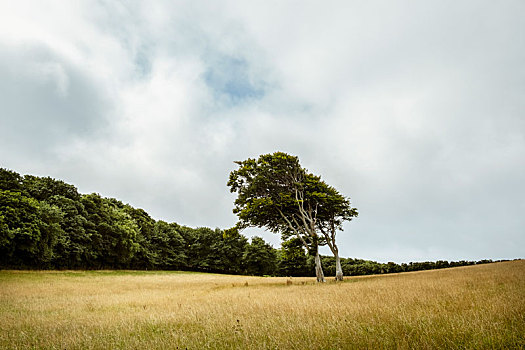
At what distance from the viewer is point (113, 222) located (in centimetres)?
5103

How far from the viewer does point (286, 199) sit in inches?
988

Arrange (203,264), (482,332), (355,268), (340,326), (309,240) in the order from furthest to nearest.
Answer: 1. (203,264)
2. (355,268)
3. (309,240)
4. (340,326)
5. (482,332)

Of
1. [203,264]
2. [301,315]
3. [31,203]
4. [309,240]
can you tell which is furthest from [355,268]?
[31,203]

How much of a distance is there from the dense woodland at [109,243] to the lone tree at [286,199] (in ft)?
7.56

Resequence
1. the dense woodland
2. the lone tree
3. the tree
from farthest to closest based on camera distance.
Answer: the tree < the dense woodland < the lone tree

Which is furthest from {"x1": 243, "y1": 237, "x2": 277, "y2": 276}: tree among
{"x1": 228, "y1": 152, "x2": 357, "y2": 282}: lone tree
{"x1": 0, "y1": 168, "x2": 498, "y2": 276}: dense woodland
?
{"x1": 228, "y1": 152, "x2": 357, "y2": 282}: lone tree

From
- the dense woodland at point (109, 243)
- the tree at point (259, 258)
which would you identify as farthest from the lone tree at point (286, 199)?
the tree at point (259, 258)

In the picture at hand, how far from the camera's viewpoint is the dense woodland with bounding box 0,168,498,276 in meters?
Result: 32.4

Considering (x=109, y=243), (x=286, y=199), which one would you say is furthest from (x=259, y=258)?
(x=286, y=199)

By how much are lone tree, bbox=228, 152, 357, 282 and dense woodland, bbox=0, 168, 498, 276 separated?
7.56ft

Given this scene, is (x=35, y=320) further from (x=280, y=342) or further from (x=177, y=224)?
(x=177, y=224)

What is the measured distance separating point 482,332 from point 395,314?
217 centimetres

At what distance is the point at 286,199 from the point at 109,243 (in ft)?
132

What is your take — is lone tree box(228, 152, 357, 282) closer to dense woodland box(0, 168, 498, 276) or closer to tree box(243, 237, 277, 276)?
dense woodland box(0, 168, 498, 276)
